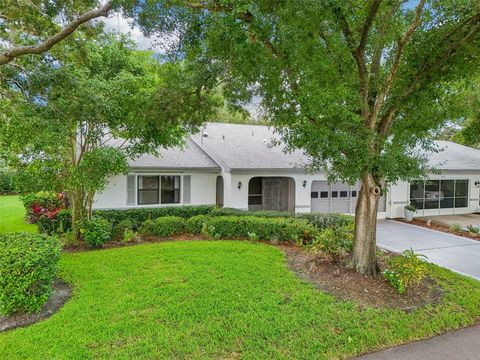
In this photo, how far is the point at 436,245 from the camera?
36.7 ft

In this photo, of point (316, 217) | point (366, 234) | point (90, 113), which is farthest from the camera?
point (316, 217)

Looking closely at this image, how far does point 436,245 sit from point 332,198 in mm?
5898

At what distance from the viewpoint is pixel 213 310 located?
545 centimetres

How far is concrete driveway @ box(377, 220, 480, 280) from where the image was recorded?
8992 mm

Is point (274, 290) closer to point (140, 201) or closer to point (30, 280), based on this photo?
point (30, 280)

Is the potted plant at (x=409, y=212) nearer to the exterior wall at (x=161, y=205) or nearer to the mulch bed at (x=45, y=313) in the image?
the exterior wall at (x=161, y=205)

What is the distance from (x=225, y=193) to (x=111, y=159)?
620 cm

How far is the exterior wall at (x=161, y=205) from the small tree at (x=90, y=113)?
183 centimetres

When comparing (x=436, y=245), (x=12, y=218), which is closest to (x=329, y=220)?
(x=436, y=245)

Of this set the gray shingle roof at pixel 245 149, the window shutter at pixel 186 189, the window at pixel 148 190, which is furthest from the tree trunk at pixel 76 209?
the gray shingle roof at pixel 245 149

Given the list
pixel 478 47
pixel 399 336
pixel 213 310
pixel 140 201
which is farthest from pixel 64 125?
pixel 478 47

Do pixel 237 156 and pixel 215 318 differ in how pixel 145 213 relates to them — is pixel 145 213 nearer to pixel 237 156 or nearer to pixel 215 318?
pixel 237 156

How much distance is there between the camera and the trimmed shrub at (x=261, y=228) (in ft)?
34.9

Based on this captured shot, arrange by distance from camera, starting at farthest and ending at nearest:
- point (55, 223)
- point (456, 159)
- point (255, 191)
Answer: point (456, 159) < point (255, 191) < point (55, 223)
